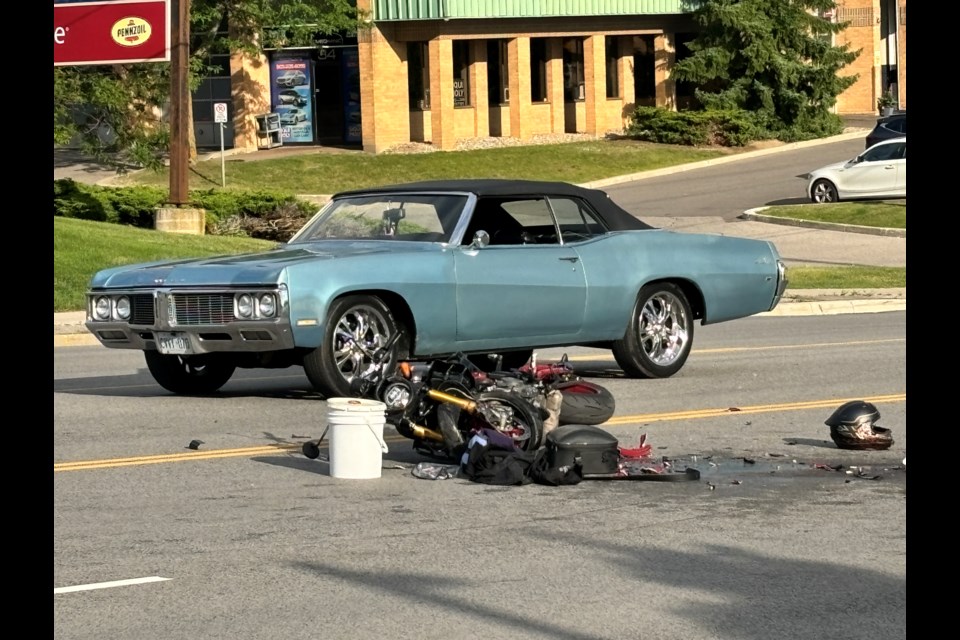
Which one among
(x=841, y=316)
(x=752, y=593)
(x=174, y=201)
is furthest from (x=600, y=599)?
(x=174, y=201)

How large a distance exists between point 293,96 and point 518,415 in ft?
149

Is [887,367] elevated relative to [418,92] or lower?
lower

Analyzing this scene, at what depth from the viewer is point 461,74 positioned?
5481 centimetres

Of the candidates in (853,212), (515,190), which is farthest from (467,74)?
(515,190)

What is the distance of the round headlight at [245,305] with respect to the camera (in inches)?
472

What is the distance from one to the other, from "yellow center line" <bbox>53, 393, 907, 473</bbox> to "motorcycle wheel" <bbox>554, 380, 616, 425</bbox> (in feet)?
0.88

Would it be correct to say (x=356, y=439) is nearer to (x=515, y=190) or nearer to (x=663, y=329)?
(x=515, y=190)

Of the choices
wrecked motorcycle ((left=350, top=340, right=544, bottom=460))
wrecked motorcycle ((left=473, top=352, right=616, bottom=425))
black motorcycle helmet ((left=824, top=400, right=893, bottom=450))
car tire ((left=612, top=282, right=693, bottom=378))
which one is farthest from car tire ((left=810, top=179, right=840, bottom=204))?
wrecked motorcycle ((left=350, top=340, right=544, bottom=460))

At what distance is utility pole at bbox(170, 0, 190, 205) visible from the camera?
29594mm

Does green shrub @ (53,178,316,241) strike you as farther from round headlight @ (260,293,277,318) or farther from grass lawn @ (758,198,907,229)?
round headlight @ (260,293,277,318)

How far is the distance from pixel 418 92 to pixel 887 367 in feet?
131

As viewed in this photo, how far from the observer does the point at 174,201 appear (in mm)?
30578

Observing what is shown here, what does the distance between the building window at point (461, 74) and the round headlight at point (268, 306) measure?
4266cm
